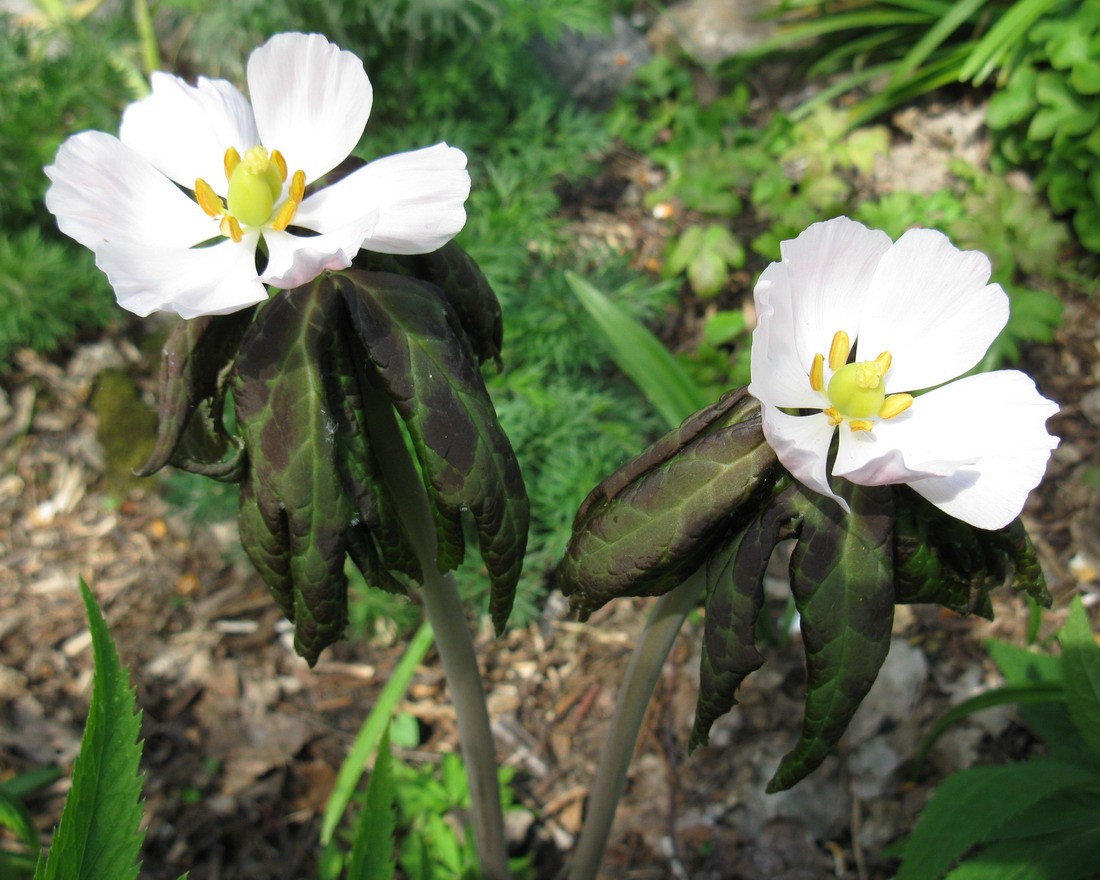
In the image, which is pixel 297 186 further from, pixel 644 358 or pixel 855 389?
pixel 644 358

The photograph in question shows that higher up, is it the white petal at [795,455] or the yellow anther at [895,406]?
the white petal at [795,455]

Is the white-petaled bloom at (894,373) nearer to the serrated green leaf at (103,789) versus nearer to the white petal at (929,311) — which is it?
the white petal at (929,311)

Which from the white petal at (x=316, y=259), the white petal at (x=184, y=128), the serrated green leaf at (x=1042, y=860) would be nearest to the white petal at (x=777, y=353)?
the white petal at (x=316, y=259)

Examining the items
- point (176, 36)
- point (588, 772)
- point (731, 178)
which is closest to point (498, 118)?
point (731, 178)

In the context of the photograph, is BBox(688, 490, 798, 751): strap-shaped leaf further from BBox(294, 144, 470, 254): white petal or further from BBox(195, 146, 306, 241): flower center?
BBox(195, 146, 306, 241): flower center

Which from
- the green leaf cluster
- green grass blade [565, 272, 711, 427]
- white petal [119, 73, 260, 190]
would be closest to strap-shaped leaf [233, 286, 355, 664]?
the green leaf cluster

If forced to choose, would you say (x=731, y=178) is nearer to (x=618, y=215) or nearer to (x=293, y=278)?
(x=618, y=215)
